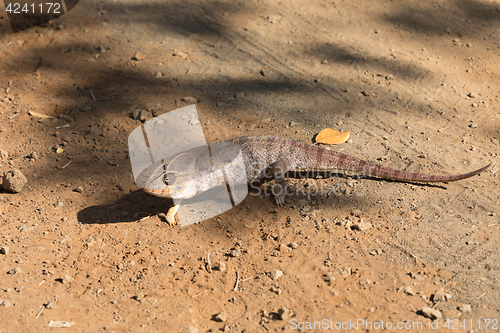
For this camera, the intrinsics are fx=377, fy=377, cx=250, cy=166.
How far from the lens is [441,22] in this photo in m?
6.71

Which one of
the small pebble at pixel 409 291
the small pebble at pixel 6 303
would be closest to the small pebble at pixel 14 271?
the small pebble at pixel 6 303

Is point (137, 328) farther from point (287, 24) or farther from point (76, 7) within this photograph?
point (76, 7)

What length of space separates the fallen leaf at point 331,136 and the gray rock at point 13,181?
3385mm

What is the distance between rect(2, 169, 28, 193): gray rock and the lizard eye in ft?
5.59

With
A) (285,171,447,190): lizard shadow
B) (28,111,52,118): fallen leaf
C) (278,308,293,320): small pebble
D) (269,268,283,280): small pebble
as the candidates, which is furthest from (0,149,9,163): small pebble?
(278,308,293,320): small pebble

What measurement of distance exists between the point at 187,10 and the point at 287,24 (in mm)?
1987

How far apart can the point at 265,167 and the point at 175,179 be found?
1.09 m

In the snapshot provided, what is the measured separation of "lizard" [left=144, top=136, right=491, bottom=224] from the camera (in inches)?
147

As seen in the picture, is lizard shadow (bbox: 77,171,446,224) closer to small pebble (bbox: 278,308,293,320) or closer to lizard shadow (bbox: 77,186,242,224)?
lizard shadow (bbox: 77,186,242,224)

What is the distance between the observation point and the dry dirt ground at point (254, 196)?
2971 mm

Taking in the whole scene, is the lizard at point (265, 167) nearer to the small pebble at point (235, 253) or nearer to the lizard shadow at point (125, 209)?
the lizard shadow at point (125, 209)

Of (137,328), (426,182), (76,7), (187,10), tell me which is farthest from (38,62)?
(426,182)

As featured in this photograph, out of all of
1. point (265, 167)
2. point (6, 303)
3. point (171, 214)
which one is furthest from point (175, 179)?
point (6, 303)

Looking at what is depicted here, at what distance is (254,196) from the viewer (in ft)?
13.4
